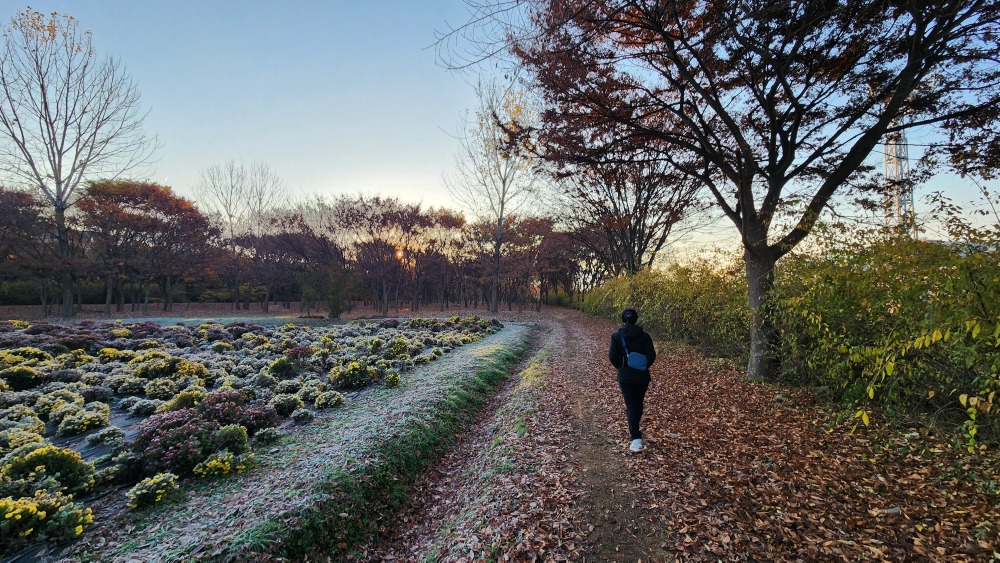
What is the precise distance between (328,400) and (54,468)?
325 centimetres

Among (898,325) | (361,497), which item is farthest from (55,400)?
(898,325)

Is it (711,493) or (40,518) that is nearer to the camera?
(40,518)

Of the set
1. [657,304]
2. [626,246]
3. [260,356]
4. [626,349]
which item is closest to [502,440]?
[626,349]

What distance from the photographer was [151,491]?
11.8ft

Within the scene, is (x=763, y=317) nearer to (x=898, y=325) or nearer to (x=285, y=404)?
(x=898, y=325)

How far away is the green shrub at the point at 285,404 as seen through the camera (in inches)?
243

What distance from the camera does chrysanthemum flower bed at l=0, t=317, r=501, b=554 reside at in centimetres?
350

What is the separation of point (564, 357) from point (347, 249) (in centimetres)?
2638

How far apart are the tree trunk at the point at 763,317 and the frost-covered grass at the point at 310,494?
5383mm

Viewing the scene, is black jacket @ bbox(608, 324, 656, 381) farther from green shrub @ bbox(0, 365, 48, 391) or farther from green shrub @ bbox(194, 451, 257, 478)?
green shrub @ bbox(0, 365, 48, 391)

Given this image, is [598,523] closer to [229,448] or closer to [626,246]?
[229,448]

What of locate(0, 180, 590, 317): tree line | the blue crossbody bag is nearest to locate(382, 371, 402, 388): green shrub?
the blue crossbody bag

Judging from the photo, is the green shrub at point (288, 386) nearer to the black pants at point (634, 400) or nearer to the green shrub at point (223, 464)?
the green shrub at point (223, 464)

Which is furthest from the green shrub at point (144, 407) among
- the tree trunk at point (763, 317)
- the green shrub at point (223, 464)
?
the tree trunk at point (763, 317)
